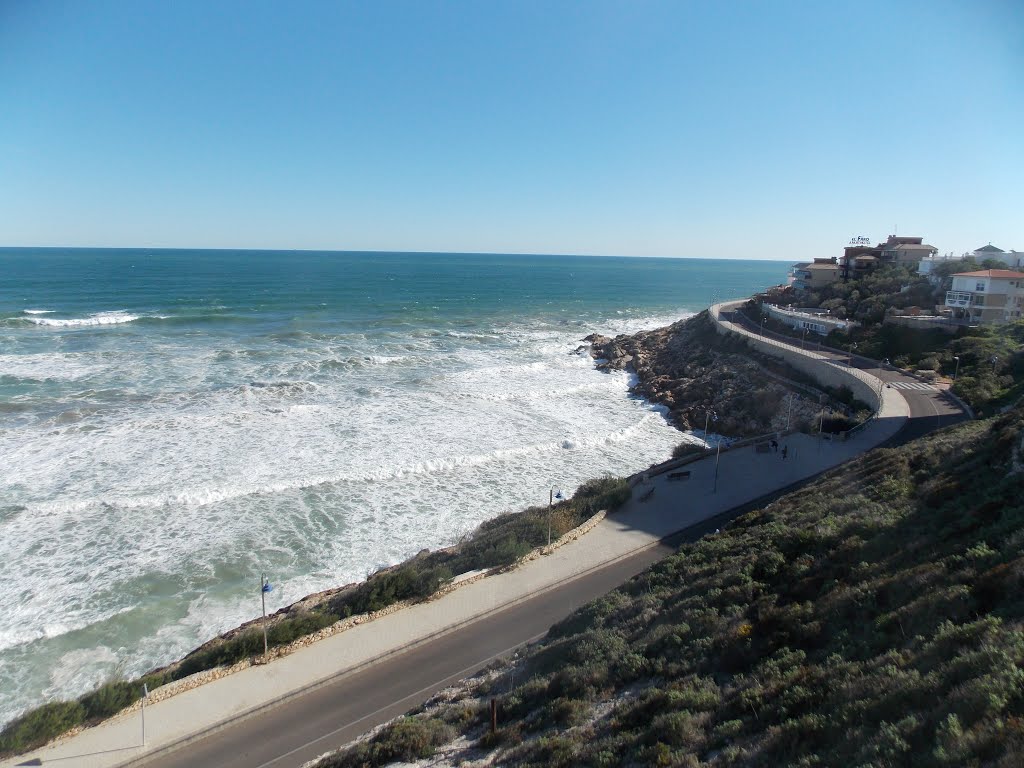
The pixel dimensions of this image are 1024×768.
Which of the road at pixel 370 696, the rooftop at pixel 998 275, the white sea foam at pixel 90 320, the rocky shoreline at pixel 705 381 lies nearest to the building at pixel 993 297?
the rooftop at pixel 998 275

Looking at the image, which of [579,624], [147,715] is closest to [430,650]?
[579,624]

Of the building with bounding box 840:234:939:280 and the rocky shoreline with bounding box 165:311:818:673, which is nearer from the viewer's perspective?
the rocky shoreline with bounding box 165:311:818:673

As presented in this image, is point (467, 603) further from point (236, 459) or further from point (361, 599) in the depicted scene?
point (236, 459)

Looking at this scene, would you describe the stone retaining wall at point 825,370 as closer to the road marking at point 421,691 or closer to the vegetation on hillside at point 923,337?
the vegetation on hillside at point 923,337

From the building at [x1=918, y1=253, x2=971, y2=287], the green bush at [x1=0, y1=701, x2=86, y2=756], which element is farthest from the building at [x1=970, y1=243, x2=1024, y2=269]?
the green bush at [x1=0, y1=701, x2=86, y2=756]

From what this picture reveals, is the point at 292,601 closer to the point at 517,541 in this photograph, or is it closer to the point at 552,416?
the point at 517,541

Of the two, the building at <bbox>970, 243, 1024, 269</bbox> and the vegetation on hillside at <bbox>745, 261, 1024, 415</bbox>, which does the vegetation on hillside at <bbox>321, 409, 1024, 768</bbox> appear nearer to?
the vegetation on hillside at <bbox>745, 261, 1024, 415</bbox>

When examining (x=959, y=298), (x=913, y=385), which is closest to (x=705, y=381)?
(x=913, y=385)
